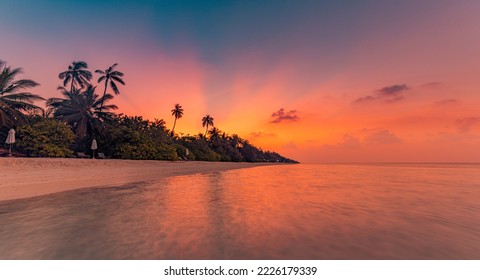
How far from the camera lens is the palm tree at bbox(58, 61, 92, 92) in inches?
1614

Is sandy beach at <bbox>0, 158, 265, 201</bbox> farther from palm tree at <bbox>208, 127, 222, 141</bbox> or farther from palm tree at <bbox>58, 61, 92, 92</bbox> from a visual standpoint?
palm tree at <bbox>208, 127, 222, 141</bbox>

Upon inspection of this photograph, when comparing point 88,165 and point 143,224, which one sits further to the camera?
point 88,165

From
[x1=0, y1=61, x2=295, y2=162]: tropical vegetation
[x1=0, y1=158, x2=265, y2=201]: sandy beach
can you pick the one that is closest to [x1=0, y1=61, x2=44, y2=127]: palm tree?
[x1=0, y1=61, x2=295, y2=162]: tropical vegetation

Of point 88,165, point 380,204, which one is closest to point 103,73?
point 88,165

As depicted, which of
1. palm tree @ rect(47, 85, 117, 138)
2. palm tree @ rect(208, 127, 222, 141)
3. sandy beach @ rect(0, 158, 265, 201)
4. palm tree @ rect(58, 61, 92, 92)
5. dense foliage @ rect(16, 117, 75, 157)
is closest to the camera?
sandy beach @ rect(0, 158, 265, 201)

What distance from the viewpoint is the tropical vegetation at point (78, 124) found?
23016 mm

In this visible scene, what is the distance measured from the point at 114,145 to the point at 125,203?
2586 cm

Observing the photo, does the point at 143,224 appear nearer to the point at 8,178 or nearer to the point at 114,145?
the point at 8,178

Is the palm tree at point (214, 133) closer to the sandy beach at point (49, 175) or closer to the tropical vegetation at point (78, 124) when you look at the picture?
the tropical vegetation at point (78, 124)

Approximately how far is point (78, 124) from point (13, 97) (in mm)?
7887

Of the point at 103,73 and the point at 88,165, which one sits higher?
the point at 103,73

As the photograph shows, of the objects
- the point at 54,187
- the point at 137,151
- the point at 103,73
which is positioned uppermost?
the point at 103,73

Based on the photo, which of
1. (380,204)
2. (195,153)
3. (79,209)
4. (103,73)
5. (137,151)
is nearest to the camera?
(79,209)
